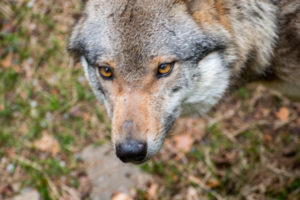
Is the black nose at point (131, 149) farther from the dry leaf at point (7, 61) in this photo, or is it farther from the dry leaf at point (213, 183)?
the dry leaf at point (7, 61)

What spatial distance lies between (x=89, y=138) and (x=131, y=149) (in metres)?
2.46

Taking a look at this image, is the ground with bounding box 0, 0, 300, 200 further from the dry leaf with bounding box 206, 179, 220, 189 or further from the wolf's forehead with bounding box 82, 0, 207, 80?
the wolf's forehead with bounding box 82, 0, 207, 80

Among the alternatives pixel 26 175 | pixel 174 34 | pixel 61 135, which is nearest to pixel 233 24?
pixel 174 34

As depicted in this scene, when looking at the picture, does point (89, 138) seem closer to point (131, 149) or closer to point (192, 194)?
point (192, 194)

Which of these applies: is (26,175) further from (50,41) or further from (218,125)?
(218,125)

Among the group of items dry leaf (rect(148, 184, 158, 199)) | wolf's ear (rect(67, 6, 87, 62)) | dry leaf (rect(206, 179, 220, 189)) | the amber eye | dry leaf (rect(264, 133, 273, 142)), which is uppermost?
wolf's ear (rect(67, 6, 87, 62))

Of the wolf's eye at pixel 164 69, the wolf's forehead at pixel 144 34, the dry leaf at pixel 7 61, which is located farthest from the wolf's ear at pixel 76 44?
the dry leaf at pixel 7 61

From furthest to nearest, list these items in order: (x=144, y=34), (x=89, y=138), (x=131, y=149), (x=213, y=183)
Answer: (x=89, y=138)
(x=213, y=183)
(x=144, y=34)
(x=131, y=149)

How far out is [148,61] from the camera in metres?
2.62

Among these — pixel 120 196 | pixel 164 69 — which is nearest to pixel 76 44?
pixel 164 69

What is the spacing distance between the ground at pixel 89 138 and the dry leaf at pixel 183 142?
0.5 inches

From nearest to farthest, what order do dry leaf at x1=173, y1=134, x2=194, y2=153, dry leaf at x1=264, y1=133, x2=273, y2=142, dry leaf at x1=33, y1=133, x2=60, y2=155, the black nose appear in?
1. the black nose
2. dry leaf at x1=264, y1=133, x2=273, y2=142
3. dry leaf at x1=173, y1=134, x2=194, y2=153
4. dry leaf at x1=33, y1=133, x2=60, y2=155

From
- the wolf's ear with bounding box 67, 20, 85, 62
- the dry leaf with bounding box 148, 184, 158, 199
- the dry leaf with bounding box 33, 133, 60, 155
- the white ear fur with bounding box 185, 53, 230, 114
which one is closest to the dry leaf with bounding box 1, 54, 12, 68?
the dry leaf with bounding box 33, 133, 60, 155

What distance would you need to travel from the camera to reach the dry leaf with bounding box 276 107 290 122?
4406 millimetres
